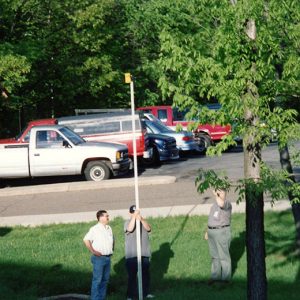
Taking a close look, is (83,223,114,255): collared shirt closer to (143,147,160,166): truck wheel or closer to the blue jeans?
the blue jeans

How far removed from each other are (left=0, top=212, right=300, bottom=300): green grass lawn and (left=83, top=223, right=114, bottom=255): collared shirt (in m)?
1.26

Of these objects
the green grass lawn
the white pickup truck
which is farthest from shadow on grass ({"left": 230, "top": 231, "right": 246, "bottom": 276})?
the white pickup truck

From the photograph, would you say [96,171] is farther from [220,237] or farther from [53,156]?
[220,237]

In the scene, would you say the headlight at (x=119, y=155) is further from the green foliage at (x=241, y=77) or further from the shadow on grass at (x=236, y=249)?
the green foliage at (x=241, y=77)

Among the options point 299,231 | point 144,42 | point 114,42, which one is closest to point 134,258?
point 299,231

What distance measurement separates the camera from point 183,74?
8.81 m

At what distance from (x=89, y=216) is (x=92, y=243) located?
6.56 m

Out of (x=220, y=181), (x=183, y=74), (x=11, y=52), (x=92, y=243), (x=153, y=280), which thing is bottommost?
(x=153, y=280)

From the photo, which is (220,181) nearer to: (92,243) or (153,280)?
(92,243)

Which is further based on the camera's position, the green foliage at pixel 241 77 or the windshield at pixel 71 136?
the windshield at pixel 71 136

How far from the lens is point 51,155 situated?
2291cm

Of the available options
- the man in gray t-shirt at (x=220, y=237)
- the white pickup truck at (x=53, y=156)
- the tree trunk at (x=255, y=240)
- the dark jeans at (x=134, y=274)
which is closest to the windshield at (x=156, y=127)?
the white pickup truck at (x=53, y=156)

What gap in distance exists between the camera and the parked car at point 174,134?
98.5 feet

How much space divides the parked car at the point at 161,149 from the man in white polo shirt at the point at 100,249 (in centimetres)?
1677
